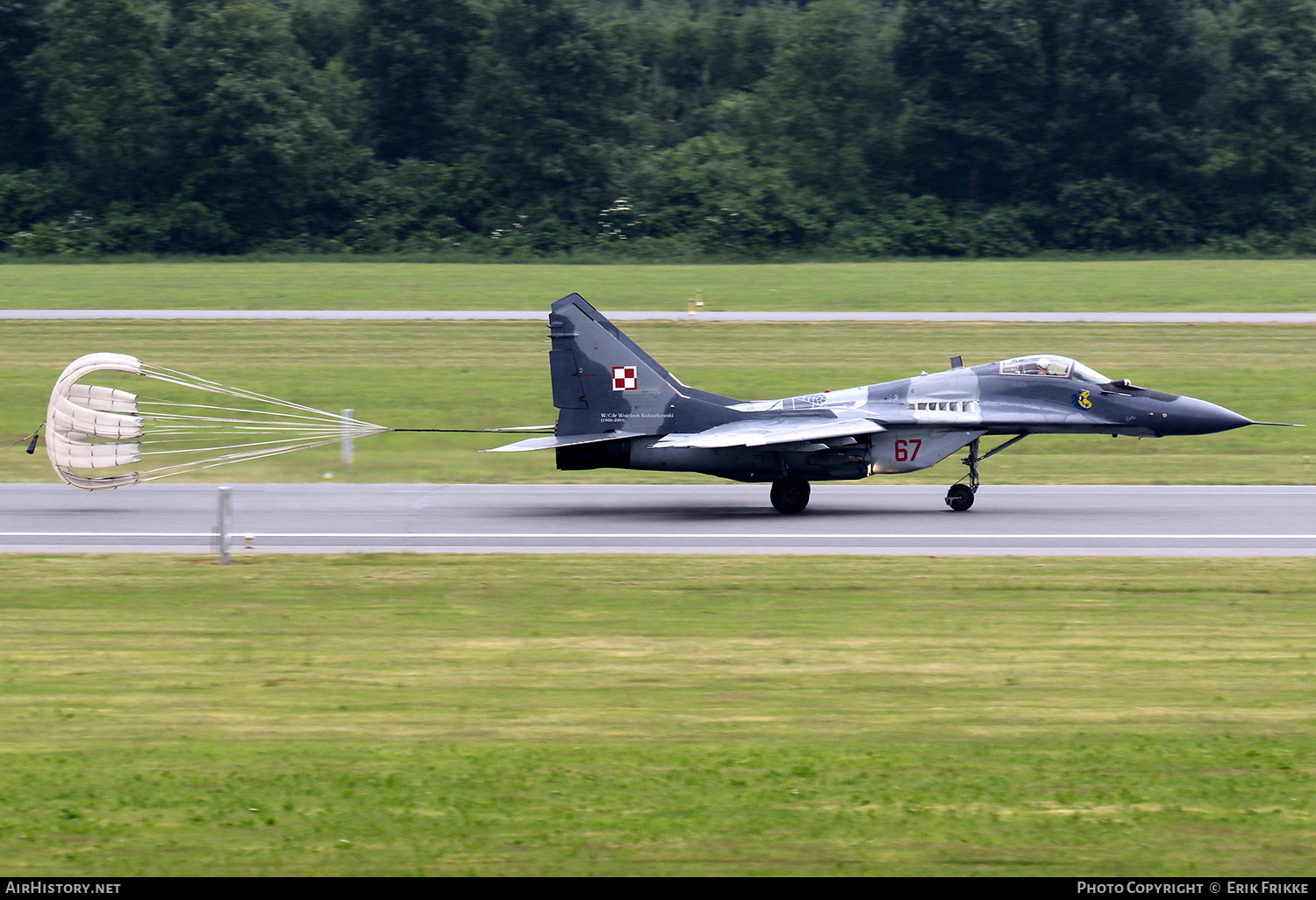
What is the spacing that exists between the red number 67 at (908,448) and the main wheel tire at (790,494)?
1540mm

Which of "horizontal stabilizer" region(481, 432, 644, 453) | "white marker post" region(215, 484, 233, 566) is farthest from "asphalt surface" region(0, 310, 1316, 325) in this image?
"white marker post" region(215, 484, 233, 566)

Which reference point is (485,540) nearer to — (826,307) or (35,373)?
(35,373)

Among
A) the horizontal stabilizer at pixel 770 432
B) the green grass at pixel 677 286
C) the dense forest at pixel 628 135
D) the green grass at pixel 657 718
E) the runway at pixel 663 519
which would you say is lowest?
the runway at pixel 663 519

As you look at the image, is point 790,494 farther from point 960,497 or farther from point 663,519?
point 960,497

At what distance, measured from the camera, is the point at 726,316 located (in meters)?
42.5

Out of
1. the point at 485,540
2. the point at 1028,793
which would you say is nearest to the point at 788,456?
the point at 485,540

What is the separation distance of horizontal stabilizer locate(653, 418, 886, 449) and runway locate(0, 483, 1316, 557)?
1.23 m

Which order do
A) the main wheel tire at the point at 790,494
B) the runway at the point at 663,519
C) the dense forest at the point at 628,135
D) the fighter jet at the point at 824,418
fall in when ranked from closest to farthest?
the runway at the point at 663,519
the fighter jet at the point at 824,418
the main wheel tire at the point at 790,494
the dense forest at the point at 628,135

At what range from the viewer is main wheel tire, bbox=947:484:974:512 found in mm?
22766

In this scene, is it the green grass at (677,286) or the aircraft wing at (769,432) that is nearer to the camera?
the aircraft wing at (769,432)

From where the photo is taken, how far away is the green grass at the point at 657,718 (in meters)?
8.14

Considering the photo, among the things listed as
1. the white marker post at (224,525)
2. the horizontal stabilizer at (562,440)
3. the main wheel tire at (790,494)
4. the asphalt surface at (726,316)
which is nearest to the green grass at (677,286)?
the asphalt surface at (726,316)

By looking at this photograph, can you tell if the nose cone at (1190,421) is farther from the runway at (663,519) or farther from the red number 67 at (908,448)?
the red number 67 at (908,448)

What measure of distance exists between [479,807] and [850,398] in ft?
49.7
